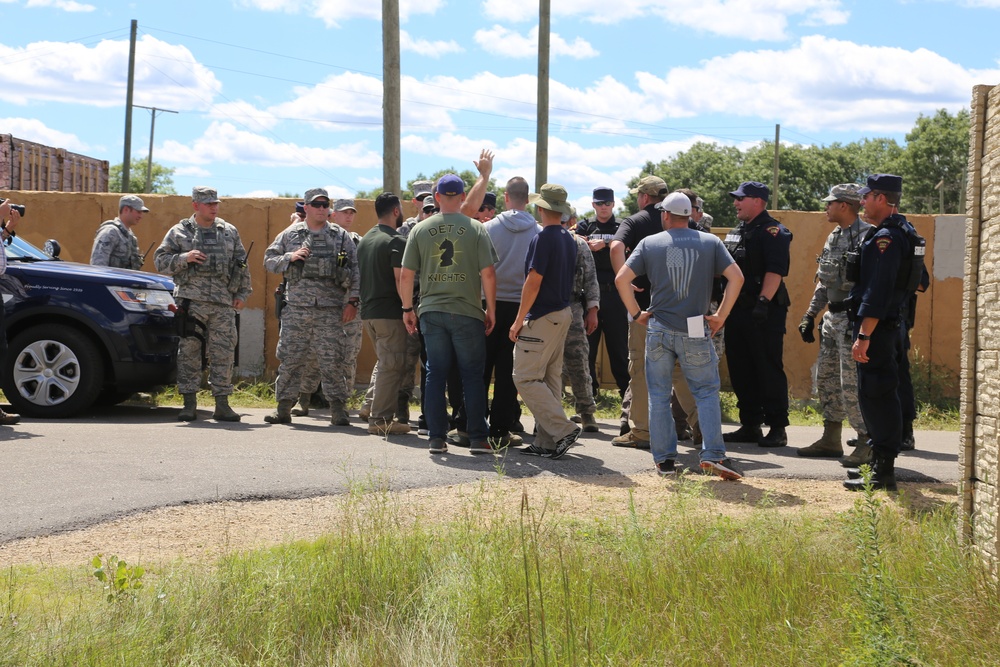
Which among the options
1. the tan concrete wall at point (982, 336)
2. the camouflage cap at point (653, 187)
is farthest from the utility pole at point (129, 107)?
the tan concrete wall at point (982, 336)

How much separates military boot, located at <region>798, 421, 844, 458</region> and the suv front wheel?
620 cm

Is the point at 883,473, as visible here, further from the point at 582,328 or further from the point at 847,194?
the point at 582,328

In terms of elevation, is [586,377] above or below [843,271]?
below

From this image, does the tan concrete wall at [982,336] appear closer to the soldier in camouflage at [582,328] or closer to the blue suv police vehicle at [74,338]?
the soldier in camouflage at [582,328]

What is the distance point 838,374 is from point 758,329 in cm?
83

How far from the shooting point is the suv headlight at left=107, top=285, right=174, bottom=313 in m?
10.2

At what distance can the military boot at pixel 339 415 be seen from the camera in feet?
32.7

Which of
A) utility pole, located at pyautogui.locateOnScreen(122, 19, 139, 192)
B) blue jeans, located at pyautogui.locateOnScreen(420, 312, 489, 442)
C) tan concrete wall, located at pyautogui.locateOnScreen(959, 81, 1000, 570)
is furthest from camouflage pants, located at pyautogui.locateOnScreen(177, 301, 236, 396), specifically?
utility pole, located at pyautogui.locateOnScreen(122, 19, 139, 192)

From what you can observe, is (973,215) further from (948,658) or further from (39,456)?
(39,456)

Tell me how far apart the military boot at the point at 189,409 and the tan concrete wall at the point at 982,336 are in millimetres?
6833

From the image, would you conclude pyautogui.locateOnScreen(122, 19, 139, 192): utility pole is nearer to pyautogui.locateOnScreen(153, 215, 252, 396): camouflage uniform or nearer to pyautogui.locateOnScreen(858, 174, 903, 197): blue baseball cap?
pyautogui.locateOnScreen(153, 215, 252, 396): camouflage uniform

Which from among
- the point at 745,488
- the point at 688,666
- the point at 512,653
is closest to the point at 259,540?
the point at 512,653

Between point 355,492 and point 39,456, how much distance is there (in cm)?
340

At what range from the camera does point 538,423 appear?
8.37 m
